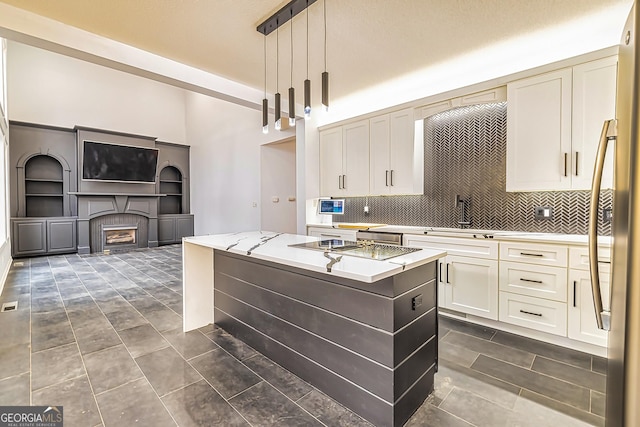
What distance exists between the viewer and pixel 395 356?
1.54m

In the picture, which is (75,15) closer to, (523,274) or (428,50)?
(428,50)

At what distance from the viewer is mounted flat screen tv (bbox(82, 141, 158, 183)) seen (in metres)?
6.80

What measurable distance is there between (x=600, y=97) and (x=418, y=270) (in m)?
2.24

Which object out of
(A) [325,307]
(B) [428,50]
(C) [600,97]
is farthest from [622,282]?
(B) [428,50]

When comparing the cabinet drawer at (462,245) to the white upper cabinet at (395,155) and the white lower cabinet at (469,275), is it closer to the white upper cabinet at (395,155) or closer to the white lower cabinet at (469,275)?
the white lower cabinet at (469,275)

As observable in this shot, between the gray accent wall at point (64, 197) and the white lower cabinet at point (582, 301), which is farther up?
the gray accent wall at point (64, 197)

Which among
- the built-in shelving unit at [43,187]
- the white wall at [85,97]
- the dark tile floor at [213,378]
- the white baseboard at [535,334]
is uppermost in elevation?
the white wall at [85,97]

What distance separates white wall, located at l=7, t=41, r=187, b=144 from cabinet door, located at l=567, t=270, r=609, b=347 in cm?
930

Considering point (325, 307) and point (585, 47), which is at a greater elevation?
point (585, 47)

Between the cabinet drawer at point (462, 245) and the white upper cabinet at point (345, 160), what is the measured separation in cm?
121

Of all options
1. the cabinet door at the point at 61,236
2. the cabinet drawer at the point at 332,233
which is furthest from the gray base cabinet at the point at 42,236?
the cabinet drawer at the point at 332,233

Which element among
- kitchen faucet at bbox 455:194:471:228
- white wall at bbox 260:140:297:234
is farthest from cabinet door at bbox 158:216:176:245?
kitchen faucet at bbox 455:194:471:228

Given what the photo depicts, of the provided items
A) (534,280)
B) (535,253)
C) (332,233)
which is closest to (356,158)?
(332,233)

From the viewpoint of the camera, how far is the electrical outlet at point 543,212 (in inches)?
114
